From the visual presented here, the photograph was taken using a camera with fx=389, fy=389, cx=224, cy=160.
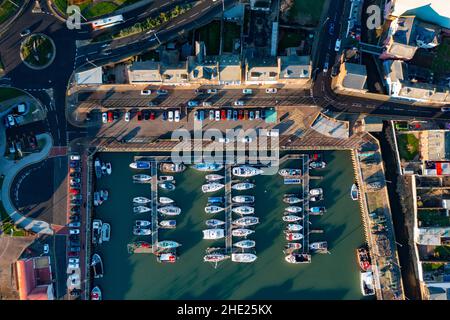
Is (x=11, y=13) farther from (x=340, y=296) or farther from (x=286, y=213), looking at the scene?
(x=340, y=296)

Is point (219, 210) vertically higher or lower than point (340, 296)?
higher

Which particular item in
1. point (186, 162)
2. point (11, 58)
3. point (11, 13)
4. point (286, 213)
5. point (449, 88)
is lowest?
point (286, 213)

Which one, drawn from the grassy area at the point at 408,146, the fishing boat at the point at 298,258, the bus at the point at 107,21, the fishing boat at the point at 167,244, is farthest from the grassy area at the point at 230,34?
the fishing boat at the point at 298,258

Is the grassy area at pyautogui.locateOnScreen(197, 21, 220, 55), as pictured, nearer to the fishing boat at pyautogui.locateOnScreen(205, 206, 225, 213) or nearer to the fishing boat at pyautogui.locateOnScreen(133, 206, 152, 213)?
the fishing boat at pyautogui.locateOnScreen(205, 206, 225, 213)

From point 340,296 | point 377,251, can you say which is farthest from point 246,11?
point 340,296

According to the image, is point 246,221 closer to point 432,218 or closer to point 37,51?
point 432,218
